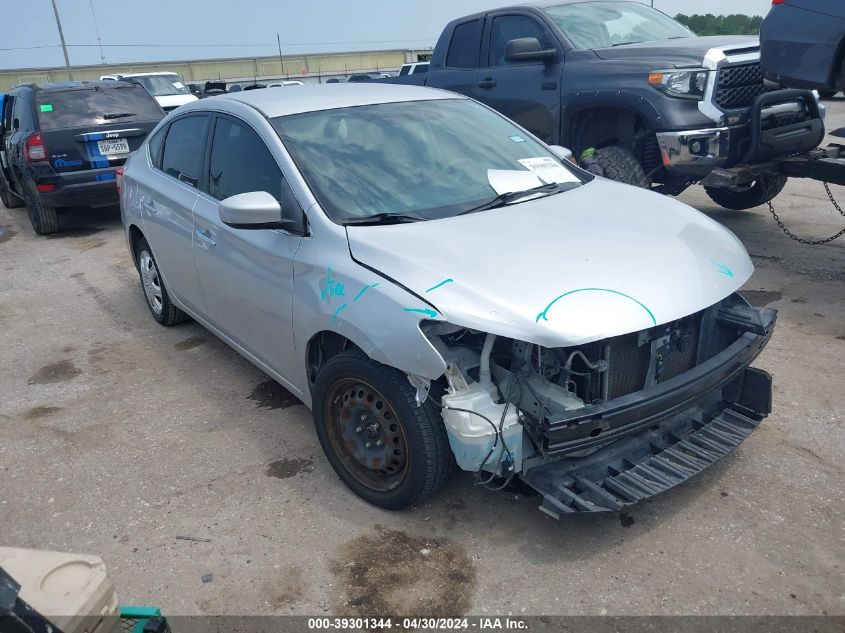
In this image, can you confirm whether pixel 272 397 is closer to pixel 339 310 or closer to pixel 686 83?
pixel 339 310

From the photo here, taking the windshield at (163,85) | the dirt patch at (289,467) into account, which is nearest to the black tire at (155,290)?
the dirt patch at (289,467)

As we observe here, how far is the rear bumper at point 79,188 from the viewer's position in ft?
27.7

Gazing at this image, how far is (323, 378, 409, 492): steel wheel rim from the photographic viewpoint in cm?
304

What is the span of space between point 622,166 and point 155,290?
13.1 feet

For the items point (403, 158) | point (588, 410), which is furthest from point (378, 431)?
point (403, 158)

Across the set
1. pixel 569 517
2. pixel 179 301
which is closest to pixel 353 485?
pixel 569 517

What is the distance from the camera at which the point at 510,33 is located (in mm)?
7297

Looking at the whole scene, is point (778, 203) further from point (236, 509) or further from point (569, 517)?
point (236, 509)

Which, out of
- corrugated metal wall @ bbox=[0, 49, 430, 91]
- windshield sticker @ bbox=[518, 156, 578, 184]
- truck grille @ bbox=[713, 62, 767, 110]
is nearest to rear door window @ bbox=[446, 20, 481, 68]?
truck grille @ bbox=[713, 62, 767, 110]

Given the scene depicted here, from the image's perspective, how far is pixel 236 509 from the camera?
332cm

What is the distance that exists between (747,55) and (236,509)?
5423 mm

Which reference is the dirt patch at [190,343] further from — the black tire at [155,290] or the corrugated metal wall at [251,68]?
the corrugated metal wall at [251,68]

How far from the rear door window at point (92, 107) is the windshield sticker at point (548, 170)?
21.6 feet

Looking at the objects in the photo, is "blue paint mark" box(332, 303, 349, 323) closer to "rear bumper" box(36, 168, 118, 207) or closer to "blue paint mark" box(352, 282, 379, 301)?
"blue paint mark" box(352, 282, 379, 301)
